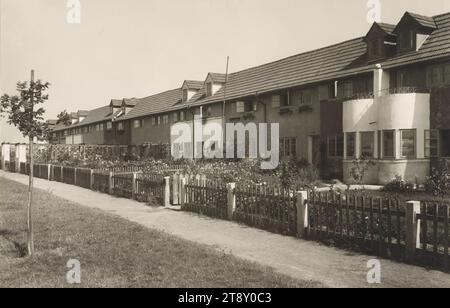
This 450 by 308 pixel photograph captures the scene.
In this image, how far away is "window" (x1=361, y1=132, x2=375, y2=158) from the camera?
21109 millimetres

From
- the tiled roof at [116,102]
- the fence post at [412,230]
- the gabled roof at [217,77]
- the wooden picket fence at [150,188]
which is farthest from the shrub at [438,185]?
the tiled roof at [116,102]

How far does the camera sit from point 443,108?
747 inches

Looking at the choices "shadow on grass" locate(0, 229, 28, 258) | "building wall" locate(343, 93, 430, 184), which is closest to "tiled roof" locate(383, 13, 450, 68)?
"building wall" locate(343, 93, 430, 184)

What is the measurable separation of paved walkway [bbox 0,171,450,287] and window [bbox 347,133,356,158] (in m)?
11.7

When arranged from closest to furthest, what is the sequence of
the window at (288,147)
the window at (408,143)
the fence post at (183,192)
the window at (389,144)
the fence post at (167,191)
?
the fence post at (183,192), the fence post at (167,191), the window at (408,143), the window at (389,144), the window at (288,147)

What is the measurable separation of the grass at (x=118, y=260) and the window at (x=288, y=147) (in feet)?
57.0

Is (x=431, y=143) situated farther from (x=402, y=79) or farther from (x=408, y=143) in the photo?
(x=402, y=79)

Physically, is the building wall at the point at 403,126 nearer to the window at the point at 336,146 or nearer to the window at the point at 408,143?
the window at the point at 408,143

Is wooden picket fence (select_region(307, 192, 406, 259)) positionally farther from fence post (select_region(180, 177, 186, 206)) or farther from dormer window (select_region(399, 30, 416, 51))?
dormer window (select_region(399, 30, 416, 51))

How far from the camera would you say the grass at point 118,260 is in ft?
20.5

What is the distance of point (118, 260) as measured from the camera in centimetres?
741

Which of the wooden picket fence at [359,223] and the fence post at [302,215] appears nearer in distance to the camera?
the wooden picket fence at [359,223]

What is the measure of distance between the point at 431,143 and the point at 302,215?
12718 millimetres

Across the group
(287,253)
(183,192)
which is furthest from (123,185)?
(287,253)
